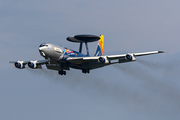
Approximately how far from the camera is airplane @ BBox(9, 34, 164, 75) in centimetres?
8688

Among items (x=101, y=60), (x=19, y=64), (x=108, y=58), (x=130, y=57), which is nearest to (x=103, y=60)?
(x=101, y=60)

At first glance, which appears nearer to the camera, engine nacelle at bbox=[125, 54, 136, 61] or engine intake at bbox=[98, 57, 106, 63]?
engine nacelle at bbox=[125, 54, 136, 61]

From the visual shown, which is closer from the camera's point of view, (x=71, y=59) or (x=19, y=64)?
(x=71, y=59)

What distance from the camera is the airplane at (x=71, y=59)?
8688 centimetres

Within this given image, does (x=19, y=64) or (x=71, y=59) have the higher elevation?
(x=71, y=59)

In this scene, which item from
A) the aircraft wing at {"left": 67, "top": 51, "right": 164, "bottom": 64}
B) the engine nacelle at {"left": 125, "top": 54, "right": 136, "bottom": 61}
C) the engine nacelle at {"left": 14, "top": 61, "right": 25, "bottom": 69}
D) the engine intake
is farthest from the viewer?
the engine nacelle at {"left": 14, "top": 61, "right": 25, "bottom": 69}

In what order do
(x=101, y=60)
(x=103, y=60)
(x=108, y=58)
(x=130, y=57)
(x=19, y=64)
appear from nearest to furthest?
(x=130, y=57)
(x=103, y=60)
(x=101, y=60)
(x=108, y=58)
(x=19, y=64)

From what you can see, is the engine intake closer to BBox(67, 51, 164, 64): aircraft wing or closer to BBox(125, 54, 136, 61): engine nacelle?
BBox(67, 51, 164, 64): aircraft wing

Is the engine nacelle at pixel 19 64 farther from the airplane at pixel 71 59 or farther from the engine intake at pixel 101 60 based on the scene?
the engine intake at pixel 101 60

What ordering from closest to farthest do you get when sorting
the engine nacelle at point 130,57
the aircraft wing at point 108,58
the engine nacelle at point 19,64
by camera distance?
the engine nacelle at point 130,57, the aircraft wing at point 108,58, the engine nacelle at point 19,64

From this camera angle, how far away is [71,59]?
294 ft

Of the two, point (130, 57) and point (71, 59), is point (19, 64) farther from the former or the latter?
point (130, 57)

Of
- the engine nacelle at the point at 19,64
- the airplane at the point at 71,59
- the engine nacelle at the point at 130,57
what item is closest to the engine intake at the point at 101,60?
the airplane at the point at 71,59

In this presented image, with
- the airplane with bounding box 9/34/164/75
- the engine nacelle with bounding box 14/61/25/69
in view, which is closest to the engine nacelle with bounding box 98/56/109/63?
the airplane with bounding box 9/34/164/75
